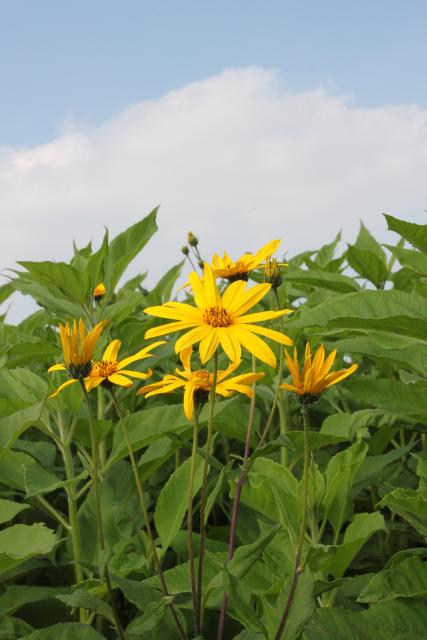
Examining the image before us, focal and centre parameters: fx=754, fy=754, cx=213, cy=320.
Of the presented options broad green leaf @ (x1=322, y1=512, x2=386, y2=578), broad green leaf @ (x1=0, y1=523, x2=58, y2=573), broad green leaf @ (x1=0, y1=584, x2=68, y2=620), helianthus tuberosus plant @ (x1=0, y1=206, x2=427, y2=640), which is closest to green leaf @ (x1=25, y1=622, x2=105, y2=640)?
helianthus tuberosus plant @ (x1=0, y1=206, x2=427, y2=640)

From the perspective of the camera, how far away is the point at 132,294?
262 cm

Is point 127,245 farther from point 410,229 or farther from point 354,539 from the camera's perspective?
point 354,539

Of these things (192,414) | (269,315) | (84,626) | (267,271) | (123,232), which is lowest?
(84,626)

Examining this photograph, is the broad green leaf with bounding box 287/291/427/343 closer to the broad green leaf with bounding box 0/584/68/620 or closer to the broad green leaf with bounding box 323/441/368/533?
the broad green leaf with bounding box 323/441/368/533

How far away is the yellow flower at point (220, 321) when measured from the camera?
54.9 inches

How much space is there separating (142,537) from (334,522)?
54cm

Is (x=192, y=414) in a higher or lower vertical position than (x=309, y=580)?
higher

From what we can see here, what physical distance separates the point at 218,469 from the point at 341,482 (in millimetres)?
433

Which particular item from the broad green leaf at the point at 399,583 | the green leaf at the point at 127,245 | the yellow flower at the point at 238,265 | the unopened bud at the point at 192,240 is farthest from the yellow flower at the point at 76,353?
the unopened bud at the point at 192,240

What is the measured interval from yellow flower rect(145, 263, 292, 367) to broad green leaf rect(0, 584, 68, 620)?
922mm

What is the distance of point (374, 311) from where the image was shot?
6.11 feet

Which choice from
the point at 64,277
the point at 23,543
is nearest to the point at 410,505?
the point at 23,543

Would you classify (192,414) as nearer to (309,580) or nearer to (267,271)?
(309,580)

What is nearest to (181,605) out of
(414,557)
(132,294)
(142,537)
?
(142,537)
